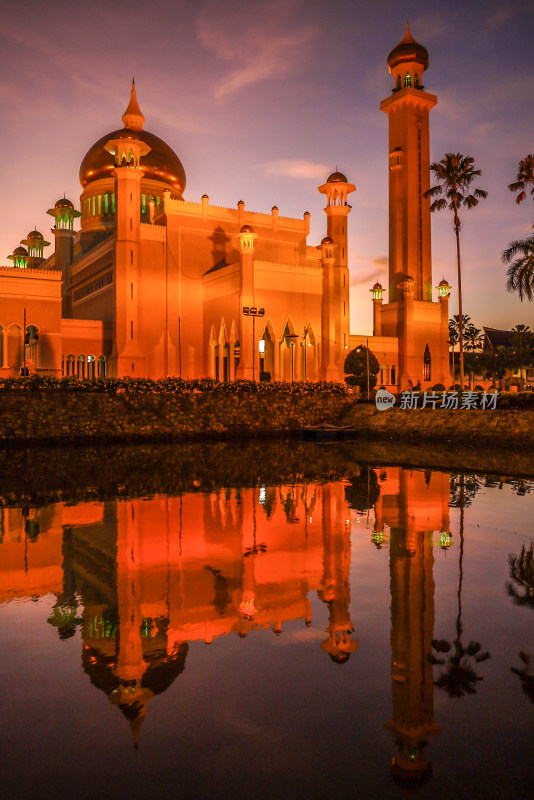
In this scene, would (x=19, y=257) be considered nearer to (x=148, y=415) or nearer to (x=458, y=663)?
(x=148, y=415)

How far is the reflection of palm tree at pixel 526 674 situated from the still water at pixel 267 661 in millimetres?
14

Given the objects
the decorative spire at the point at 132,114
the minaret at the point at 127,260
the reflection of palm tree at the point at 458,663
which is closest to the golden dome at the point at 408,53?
the decorative spire at the point at 132,114

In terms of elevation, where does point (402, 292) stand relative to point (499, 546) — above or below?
above

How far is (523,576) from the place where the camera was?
19.6ft

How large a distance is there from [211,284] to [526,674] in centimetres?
3074

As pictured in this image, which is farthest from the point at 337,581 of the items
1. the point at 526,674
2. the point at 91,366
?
the point at 91,366

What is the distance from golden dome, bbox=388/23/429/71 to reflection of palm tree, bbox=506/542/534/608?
46764 mm

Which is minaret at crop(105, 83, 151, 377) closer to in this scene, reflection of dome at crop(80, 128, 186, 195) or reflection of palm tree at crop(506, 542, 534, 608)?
reflection of dome at crop(80, 128, 186, 195)

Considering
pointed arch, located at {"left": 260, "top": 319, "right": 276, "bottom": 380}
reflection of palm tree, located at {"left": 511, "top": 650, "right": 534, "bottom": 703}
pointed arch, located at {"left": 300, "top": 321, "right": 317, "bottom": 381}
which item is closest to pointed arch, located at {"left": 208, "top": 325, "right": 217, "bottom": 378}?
pointed arch, located at {"left": 260, "top": 319, "right": 276, "bottom": 380}

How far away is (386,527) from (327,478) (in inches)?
180

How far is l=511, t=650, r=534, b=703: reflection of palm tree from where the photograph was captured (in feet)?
12.0

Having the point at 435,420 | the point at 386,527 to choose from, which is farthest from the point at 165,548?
the point at 435,420

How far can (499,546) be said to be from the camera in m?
7.17

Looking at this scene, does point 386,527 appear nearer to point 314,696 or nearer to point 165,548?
point 165,548
